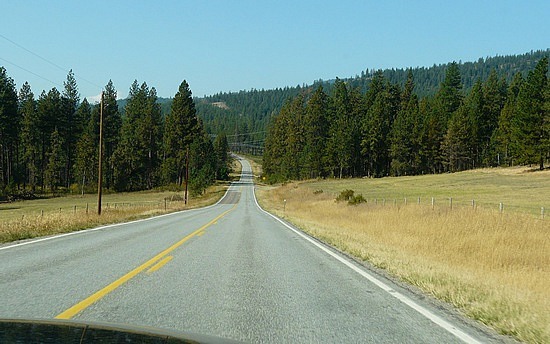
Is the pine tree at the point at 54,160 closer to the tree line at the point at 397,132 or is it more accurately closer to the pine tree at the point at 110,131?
the pine tree at the point at 110,131

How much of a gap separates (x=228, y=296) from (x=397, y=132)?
93.4m

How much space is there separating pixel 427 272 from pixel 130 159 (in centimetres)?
9212

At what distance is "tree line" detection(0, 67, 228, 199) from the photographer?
8462 centimetres

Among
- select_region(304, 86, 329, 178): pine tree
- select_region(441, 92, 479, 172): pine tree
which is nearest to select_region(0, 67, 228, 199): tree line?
select_region(304, 86, 329, 178): pine tree

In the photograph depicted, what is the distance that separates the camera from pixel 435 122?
3875 inches

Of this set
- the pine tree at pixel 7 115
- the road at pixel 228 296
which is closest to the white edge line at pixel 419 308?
the road at pixel 228 296

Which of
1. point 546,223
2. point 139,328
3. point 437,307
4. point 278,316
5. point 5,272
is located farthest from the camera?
point 546,223

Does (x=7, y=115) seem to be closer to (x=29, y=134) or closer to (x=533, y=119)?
(x=29, y=134)

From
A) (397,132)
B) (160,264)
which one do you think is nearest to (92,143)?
(397,132)

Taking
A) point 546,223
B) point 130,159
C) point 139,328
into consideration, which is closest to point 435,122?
point 130,159

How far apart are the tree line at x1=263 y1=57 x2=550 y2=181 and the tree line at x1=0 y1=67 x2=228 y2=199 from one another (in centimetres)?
2520

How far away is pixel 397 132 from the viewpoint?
96.4m

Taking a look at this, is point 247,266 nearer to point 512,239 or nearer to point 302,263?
point 302,263

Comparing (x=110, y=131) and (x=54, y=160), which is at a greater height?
(x=110, y=131)
